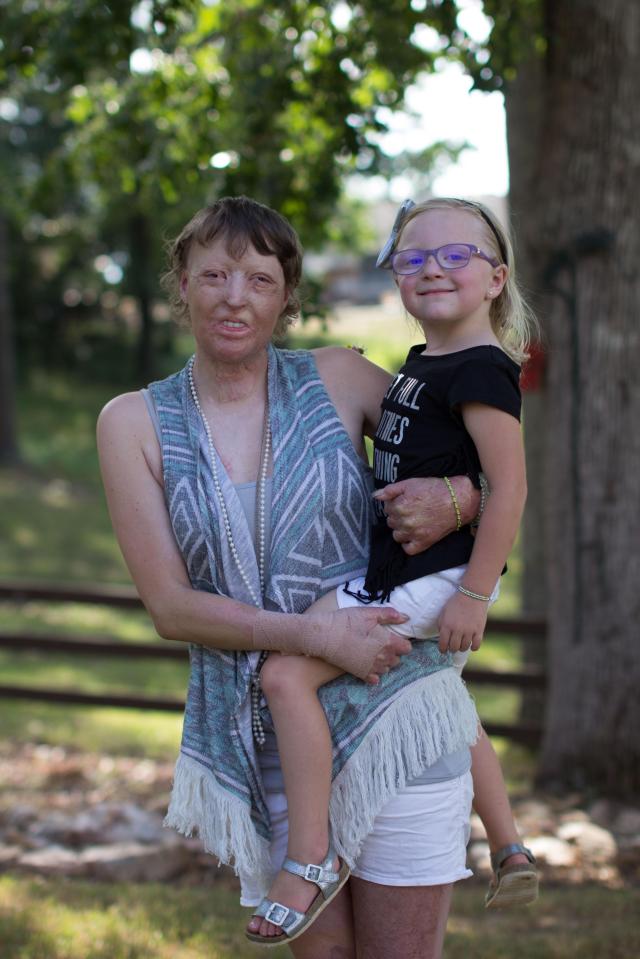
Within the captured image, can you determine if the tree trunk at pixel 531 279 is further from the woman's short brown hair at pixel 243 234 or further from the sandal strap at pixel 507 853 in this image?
the sandal strap at pixel 507 853

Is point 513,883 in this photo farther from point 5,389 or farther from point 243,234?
point 5,389

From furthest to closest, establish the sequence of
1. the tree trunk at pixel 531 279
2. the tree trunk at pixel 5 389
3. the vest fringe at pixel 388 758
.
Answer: the tree trunk at pixel 5 389 → the tree trunk at pixel 531 279 → the vest fringe at pixel 388 758

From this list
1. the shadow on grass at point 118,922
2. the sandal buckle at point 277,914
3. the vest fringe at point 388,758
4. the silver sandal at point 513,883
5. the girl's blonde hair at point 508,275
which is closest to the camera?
the sandal buckle at point 277,914

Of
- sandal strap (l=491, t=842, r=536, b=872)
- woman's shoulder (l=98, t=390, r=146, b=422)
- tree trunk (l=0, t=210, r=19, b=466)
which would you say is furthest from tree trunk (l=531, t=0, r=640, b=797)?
tree trunk (l=0, t=210, r=19, b=466)

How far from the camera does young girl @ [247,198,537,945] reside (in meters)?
2.26

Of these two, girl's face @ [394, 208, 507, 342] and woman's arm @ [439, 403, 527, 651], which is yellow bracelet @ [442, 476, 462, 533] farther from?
girl's face @ [394, 208, 507, 342]

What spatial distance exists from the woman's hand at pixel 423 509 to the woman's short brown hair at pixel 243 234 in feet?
1.78

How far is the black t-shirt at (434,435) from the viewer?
2287 mm

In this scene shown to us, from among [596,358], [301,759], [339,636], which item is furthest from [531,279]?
[301,759]

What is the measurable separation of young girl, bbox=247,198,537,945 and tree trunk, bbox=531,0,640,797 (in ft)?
9.68

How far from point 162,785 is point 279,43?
398 cm

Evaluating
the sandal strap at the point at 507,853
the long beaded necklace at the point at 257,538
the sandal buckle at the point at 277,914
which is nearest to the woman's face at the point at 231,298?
the long beaded necklace at the point at 257,538

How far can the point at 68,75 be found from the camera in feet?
17.0

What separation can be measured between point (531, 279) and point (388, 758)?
3864 millimetres
